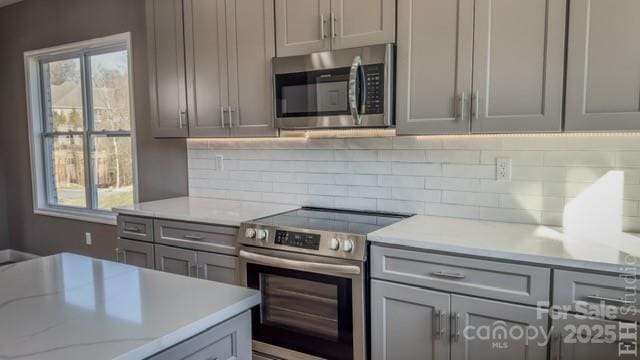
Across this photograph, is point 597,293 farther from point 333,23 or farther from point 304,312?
point 333,23

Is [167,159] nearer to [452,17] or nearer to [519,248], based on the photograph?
[452,17]

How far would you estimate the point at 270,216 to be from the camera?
2645 millimetres

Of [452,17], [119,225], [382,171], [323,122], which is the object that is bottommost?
[119,225]

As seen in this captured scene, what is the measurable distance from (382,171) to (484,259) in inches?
40.0

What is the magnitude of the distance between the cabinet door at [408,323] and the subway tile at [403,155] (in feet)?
2.79

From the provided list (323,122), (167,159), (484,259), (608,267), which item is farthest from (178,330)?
(167,159)

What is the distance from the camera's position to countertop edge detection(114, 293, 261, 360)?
976 mm

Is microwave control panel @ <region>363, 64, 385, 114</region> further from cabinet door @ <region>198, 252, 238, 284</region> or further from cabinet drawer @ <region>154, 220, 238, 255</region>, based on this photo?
cabinet door @ <region>198, 252, 238, 284</region>

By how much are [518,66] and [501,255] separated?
87cm

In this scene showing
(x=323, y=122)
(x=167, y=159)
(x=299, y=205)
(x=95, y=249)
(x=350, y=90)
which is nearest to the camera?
(x=350, y=90)

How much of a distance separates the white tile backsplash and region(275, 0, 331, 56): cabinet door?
63 cm

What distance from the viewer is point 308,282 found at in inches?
89.0

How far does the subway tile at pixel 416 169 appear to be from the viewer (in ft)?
8.38

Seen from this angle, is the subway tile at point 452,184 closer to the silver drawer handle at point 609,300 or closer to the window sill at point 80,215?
the silver drawer handle at point 609,300
